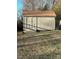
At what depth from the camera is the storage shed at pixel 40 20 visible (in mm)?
1696

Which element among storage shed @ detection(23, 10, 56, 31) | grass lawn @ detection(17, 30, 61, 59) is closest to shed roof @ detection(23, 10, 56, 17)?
storage shed @ detection(23, 10, 56, 31)

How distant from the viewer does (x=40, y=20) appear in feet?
5.63

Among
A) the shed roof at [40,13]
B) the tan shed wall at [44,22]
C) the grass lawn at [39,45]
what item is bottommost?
the grass lawn at [39,45]

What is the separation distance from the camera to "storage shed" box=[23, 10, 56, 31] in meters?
1.70

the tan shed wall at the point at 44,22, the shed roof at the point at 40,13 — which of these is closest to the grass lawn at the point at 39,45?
the tan shed wall at the point at 44,22

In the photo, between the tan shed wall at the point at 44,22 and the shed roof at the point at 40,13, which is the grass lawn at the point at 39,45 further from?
the shed roof at the point at 40,13

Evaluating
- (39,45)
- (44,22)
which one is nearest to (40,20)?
(44,22)

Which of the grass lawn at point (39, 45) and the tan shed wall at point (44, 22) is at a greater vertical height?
the tan shed wall at point (44, 22)

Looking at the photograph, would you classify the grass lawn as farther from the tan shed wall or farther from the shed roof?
the shed roof

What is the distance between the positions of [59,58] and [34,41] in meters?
0.31

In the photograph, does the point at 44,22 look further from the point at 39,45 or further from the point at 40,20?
the point at 39,45
